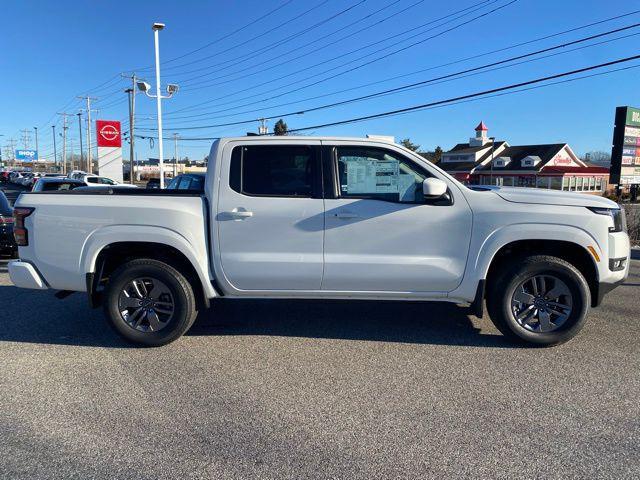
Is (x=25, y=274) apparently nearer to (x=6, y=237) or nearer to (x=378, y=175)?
(x=378, y=175)

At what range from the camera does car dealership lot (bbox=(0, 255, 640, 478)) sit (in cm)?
293

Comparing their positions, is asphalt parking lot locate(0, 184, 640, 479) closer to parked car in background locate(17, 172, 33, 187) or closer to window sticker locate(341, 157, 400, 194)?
window sticker locate(341, 157, 400, 194)

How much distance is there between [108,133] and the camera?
45.2m

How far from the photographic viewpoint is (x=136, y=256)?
4.89 m

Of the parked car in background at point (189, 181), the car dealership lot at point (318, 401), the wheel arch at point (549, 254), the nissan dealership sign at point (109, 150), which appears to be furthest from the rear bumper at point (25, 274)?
the nissan dealership sign at point (109, 150)

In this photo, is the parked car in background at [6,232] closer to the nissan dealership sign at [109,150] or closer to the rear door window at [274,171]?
the rear door window at [274,171]

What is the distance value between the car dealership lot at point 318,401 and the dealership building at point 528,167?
174 ft

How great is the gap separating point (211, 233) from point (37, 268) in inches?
67.5

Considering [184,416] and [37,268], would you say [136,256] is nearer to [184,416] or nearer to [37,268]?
[37,268]

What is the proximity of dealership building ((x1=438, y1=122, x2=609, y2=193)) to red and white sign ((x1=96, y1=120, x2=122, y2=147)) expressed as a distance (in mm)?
36804

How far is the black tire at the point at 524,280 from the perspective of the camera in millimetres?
4555

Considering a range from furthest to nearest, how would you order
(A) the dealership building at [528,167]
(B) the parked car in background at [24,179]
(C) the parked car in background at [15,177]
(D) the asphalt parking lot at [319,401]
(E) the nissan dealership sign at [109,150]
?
(A) the dealership building at [528,167] → (C) the parked car in background at [15,177] → (B) the parked car in background at [24,179] → (E) the nissan dealership sign at [109,150] → (D) the asphalt parking lot at [319,401]

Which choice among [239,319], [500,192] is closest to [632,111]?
[500,192]

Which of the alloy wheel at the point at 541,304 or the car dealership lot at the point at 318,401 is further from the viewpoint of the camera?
the alloy wheel at the point at 541,304
